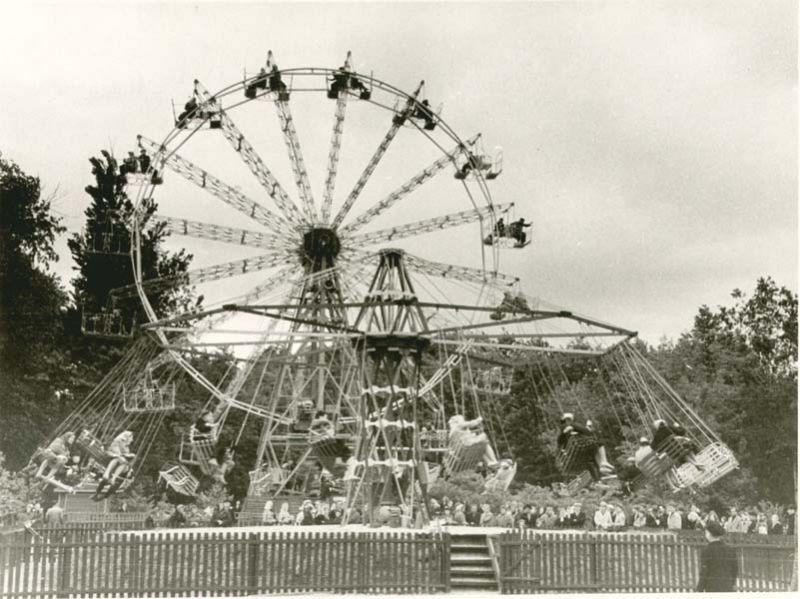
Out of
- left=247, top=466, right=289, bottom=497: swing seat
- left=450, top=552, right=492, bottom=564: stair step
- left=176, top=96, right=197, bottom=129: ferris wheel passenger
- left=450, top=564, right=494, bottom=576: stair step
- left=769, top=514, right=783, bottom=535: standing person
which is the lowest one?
left=450, top=564, right=494, bottom=576: stair step

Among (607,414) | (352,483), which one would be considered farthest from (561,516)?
(607,414)

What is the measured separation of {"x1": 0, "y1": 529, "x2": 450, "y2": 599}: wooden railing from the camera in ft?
51.9

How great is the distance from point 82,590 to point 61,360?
27.8m

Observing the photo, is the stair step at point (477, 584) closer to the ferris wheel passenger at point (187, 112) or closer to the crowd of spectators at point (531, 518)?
the crowd of spectators at point (531, 518)

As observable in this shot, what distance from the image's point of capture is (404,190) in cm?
3366

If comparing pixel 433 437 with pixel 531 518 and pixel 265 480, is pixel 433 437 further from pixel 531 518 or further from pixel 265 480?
pixel 265 480

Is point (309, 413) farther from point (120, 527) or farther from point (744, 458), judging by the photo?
point (744, 458)

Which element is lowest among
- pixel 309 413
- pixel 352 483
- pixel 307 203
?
pixel 352 483

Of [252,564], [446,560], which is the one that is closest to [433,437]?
[446,560]

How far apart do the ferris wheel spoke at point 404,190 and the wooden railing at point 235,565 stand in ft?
60.1

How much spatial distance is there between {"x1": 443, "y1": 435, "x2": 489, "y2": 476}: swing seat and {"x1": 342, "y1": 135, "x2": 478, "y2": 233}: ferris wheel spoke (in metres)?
10.6

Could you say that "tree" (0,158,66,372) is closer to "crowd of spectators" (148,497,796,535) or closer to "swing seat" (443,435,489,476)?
"crowd of spectators" (148,497,796,535)

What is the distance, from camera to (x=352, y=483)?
77.9ft

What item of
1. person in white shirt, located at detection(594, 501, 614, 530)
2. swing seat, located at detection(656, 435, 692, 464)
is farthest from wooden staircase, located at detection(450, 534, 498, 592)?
person in white shirt, located at detection(594, 501, 614, 530)
